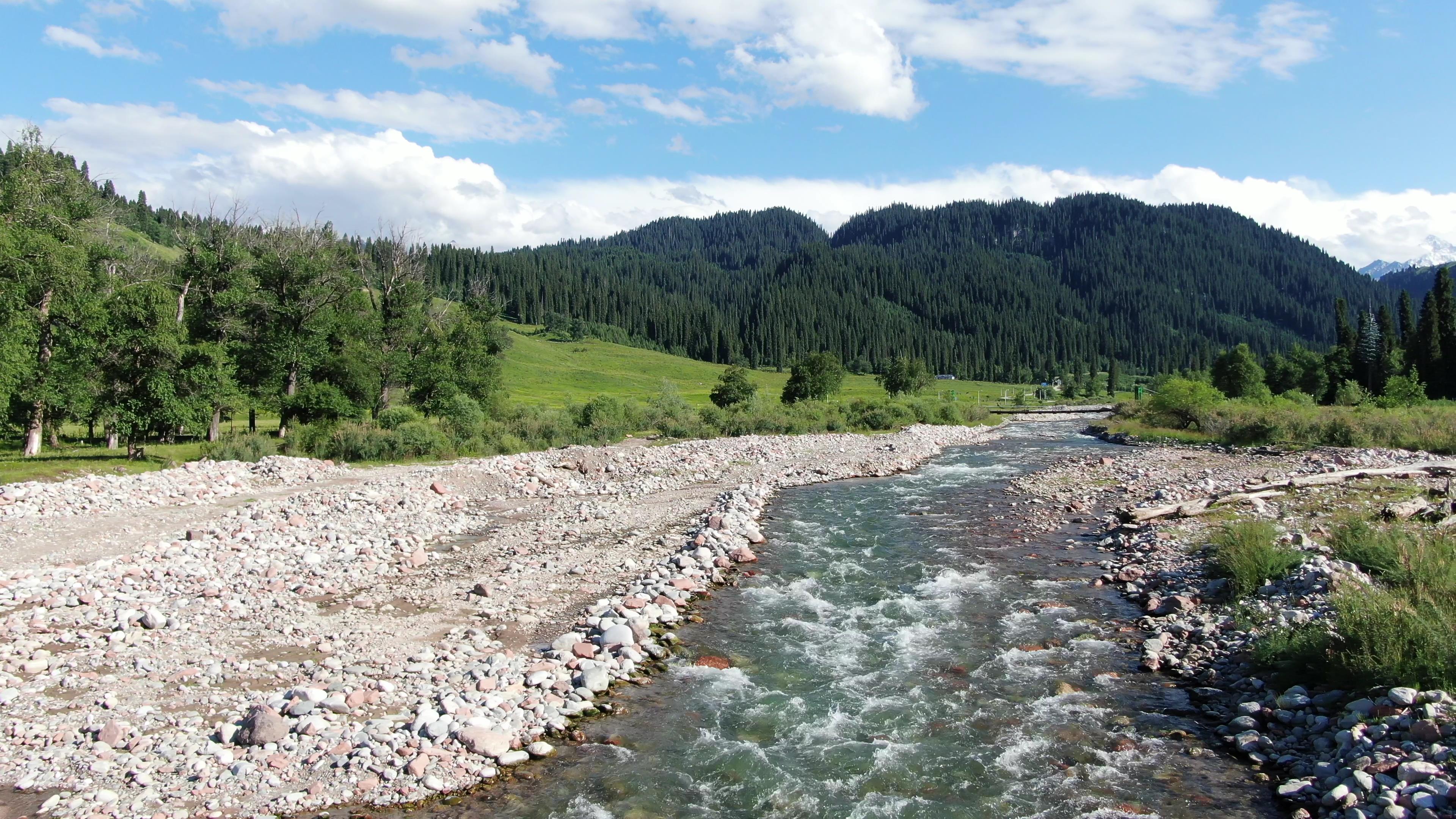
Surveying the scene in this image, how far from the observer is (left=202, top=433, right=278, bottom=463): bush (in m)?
31.4

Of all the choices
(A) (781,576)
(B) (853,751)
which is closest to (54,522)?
(A) (781,576)

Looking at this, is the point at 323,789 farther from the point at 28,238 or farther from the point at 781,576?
the point at 28,238

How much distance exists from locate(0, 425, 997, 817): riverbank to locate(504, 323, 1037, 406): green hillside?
58570mm

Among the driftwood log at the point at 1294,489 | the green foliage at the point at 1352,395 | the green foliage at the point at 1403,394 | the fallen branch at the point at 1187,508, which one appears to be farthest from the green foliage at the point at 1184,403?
the fallen branch at the point at 1187,508

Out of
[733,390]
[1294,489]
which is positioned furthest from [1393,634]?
[733,390]

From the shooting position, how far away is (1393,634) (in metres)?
9.30

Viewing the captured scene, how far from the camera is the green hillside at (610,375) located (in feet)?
335

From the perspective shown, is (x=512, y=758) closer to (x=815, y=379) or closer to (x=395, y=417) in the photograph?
(x=395, y=417)

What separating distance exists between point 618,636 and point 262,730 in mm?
5176

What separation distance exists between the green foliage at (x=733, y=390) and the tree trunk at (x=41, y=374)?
151 ft

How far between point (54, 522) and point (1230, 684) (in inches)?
1059

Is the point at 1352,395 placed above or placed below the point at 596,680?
above

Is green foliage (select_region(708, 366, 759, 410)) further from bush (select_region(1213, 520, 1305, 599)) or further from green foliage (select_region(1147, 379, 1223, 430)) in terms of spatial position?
bush (select_region(1213, 520, 1305, 599))

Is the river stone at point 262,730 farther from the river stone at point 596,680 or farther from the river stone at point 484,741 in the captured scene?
the river stone at point 596,680
